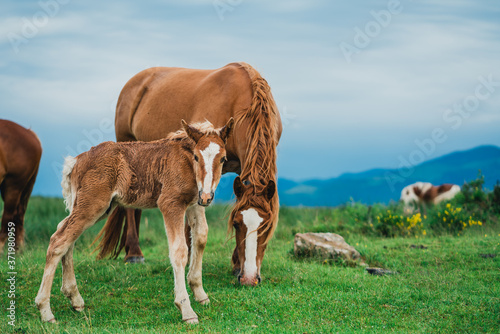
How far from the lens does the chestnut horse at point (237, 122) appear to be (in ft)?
22.0

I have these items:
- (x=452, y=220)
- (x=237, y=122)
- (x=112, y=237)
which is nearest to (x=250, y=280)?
(x=237, y=122)

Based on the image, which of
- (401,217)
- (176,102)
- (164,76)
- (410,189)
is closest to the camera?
(176,102)

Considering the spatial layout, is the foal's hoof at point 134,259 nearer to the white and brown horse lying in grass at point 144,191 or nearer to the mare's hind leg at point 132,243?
the mare's hind leg at point 132,243

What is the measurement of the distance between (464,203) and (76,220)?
11.2 m

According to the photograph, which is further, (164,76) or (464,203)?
(464,203)

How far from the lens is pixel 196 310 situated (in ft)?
20.2

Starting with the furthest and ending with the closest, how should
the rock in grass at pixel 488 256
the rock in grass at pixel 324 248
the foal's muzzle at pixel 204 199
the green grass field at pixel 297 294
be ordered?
the rock in grass at pixel 488 256 < the rock in grass at pixel 324 248 < the green grass field at pixel 297 294 < the foal's muzzle at pixel 204 199

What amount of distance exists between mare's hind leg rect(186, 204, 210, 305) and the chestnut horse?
0.60 meters

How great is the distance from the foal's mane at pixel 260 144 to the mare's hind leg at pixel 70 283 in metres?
2.15

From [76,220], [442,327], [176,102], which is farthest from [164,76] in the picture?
[442,327]

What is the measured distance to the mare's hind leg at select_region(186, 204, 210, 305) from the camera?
6.25 m

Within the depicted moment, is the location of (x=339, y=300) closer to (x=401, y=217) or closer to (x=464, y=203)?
(x=401, y=217)

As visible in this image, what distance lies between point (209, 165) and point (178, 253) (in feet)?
3.81

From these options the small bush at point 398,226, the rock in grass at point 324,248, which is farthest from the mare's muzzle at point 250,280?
the small bush at point 398,226
